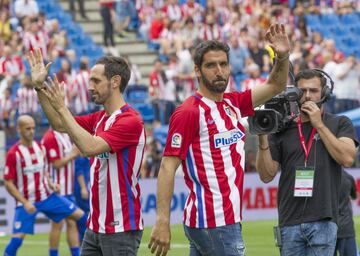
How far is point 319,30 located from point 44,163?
1829 centimetres

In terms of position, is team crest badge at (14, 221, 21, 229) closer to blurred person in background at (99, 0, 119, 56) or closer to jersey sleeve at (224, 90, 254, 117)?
jersey sleeve at (224, 90, 254, 117)

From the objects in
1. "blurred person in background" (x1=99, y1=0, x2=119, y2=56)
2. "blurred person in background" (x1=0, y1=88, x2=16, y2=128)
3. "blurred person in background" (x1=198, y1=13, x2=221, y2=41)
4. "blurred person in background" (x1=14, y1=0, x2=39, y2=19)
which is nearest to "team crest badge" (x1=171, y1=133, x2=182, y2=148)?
"blurred person in background" (x1=0, y1=88, x2=16, y2=128)

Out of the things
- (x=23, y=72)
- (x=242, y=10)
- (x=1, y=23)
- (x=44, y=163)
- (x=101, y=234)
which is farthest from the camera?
(x=242, y=10)

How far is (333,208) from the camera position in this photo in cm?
877

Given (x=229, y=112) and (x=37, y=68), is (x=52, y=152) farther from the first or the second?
(x=229, y=112)

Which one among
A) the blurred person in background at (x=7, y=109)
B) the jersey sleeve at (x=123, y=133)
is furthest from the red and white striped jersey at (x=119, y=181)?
the blurred person in background at (x=7, y=109)

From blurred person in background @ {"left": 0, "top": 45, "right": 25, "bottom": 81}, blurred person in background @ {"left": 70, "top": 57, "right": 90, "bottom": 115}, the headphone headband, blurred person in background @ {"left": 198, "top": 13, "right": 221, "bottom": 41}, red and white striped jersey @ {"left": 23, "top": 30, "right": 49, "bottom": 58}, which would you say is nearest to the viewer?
the headphone headband

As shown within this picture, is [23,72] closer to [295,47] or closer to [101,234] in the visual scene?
[295,47]

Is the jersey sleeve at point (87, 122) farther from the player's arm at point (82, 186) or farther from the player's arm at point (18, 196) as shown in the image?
the player's arm at point (82, 186)

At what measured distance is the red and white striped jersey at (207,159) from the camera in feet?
25.8

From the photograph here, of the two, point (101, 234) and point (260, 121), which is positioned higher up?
point (260, 121)

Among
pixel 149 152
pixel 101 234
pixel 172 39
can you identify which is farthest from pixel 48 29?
pixel 101 234

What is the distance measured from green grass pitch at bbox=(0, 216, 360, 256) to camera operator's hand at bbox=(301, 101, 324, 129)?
7.13 meters

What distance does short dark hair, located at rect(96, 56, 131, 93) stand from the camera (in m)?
8.64
